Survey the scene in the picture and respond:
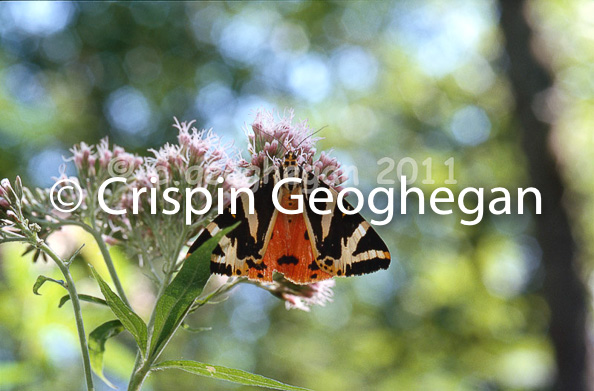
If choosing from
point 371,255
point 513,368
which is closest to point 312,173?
point 371,255

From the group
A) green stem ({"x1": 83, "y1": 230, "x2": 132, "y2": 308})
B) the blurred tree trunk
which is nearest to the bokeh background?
the blurred tree trunk

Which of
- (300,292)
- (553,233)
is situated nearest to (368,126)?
(553,233)

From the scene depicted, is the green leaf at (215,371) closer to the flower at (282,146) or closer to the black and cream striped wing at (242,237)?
the black and cream striped wing at (242,237)

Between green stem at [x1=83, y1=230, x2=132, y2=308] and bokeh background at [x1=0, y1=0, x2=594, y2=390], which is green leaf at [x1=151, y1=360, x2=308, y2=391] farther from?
bokeh background at [x1=0, y1=0, x2=594, y2=390]

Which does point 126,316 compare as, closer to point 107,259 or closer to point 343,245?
point 107,259

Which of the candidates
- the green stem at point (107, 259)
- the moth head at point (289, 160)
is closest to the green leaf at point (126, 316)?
the green stem at point (107, 259)
